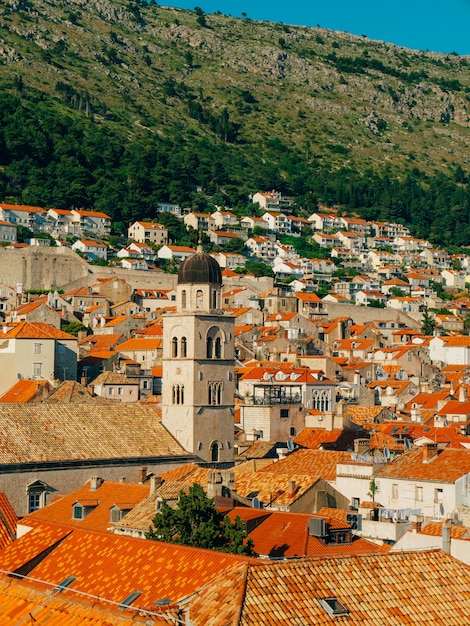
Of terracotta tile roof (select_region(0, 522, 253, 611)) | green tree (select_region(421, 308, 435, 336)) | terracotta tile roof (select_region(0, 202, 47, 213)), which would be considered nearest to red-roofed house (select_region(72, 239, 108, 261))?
terracotta tile roof (select_region(0, 202, 47, 213))

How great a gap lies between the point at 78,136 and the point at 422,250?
54.8 m

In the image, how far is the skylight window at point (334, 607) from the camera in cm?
2039

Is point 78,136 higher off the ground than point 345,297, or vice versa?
point 78,136

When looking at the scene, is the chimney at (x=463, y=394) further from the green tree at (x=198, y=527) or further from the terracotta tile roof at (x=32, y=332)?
the green tree at (x=198, y=527)

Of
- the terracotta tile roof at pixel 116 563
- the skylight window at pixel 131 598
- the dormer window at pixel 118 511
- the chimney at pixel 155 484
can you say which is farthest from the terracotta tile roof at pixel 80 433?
the skylight window at pixel 131 598

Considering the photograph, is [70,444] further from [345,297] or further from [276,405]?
[345,297]

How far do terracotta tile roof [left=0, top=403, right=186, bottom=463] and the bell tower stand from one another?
1031 mm

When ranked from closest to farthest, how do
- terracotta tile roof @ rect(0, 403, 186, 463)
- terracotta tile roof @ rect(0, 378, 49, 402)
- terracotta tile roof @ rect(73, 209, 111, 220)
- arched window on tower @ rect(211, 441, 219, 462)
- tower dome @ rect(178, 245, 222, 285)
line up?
terracotta tile roof @ rect(0, 403, 186, 463), arched window on tower @ rect(211, 441, 219, 462), tower dome @ rect(178, 245, 222, 285), terracotta tile roof @ rect(0, 378, 49, 402), terracotta tile roof @ rect(73, 209, 111, 220)

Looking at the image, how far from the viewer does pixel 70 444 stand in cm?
4778

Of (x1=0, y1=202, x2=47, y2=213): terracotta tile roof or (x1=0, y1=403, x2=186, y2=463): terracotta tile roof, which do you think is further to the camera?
(x1=0, y1=202, x2=47, y2=213): terracotta tile roof

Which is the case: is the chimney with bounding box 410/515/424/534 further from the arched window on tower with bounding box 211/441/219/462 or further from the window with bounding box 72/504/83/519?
the arched window on tower with bounding box 211/441/219/462

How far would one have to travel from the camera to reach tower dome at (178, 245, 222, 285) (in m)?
53.4

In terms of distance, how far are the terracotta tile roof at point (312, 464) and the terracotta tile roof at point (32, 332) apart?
1408 inches

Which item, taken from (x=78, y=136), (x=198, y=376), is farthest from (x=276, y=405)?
(x=78, y=136)
